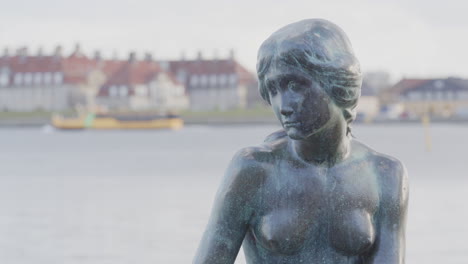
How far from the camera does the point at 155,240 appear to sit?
20875mm

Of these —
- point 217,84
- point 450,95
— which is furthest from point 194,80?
point 450,95

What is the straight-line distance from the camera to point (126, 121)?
122 m

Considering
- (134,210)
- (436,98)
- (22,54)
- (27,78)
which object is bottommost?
(436,98)

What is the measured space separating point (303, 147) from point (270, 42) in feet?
0.92

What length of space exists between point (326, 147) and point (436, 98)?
5845 inches

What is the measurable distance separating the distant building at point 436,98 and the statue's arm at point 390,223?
482 feet

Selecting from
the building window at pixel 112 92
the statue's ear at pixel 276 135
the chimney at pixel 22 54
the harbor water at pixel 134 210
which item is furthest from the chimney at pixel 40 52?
the statue's ear at pixel 276 135

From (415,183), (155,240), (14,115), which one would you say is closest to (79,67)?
(14,115)

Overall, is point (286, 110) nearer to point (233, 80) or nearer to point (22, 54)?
point (233, 80)

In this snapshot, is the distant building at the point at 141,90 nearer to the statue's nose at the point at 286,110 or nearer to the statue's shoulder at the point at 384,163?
the statue's shoulder at the point at 384,163

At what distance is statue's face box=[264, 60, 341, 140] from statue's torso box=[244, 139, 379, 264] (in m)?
0.13

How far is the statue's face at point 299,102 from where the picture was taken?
9.14ft

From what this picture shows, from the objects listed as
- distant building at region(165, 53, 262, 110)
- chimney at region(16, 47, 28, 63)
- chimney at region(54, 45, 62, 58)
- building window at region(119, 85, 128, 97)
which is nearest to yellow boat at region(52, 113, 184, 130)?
building window at region(119, 85, 128, 97)

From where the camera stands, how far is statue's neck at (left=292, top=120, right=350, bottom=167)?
9.42ft
